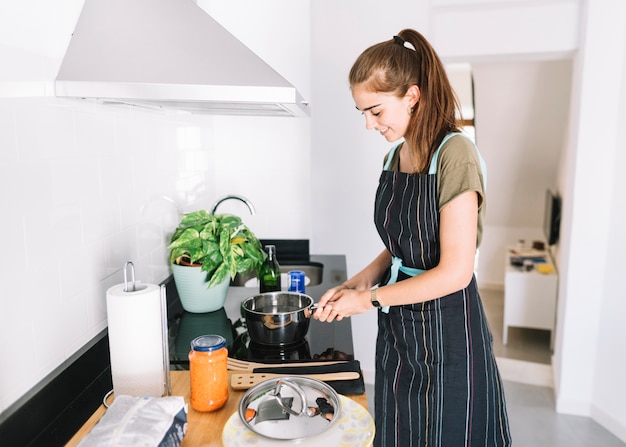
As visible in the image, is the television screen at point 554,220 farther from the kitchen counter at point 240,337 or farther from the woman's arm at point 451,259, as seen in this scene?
the woman's arm at point 451,259

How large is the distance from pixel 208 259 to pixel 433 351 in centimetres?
72

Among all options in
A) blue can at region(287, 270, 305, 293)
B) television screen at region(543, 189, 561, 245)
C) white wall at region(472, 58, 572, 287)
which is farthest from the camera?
white wall at region(472, 58, 572, 287)

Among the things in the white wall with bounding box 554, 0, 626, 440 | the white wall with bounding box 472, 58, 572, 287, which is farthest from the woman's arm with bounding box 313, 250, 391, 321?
the white wall with bounding box 472, 58, 572, 287

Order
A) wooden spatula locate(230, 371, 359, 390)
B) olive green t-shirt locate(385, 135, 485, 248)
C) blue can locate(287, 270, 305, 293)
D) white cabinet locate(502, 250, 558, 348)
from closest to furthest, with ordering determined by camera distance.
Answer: wooden spatula locate(230, 371, 359, 390)
olive green t-shirt locate(385, 135, 485, 248)
blue can locate(287, 270, 305, 293)
white cabinet locate(502, 250, 558, 348)

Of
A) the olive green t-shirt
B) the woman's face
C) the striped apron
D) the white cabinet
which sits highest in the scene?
the woman's face

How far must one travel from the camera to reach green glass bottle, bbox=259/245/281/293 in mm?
1726

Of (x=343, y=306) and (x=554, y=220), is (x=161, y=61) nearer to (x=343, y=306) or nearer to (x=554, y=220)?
(x=343, y=306)

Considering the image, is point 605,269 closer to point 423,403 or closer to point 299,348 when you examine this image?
point 423,403

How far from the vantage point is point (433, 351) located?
1345mm

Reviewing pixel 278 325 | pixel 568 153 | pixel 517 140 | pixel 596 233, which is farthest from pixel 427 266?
pixel 517 140

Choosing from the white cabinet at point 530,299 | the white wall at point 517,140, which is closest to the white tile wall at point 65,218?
the white cabinet at point 530,299

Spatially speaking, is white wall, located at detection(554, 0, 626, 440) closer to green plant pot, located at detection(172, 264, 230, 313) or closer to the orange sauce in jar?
green plant pot, located at detection(172, 264, 230, 313)

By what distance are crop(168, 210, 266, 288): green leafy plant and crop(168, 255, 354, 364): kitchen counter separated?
12cm

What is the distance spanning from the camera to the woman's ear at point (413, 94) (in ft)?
4.22
